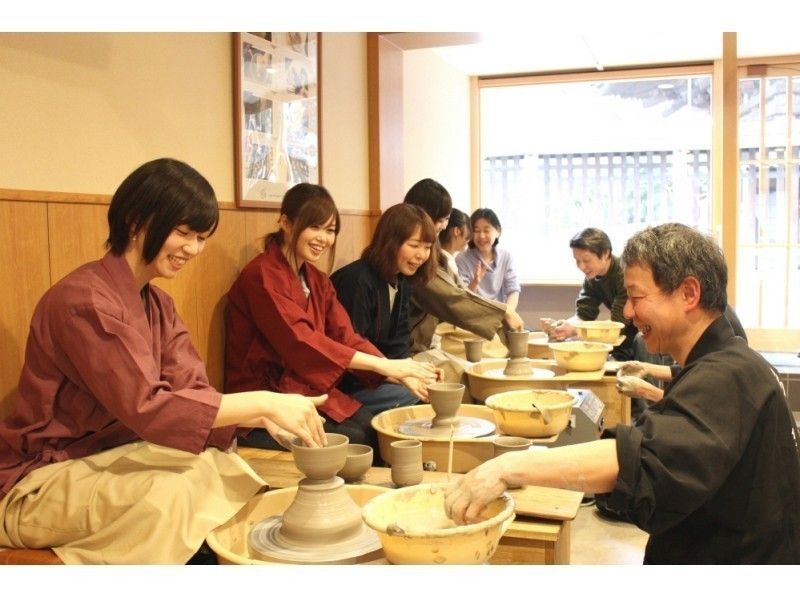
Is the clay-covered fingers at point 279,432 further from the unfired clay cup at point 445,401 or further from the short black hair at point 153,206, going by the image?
the unfired clay cup at point 445,401

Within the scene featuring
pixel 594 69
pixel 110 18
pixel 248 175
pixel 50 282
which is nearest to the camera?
pixel 110 18

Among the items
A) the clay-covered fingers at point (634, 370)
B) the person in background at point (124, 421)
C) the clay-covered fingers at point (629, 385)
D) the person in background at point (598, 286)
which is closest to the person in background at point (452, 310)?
the clay-covered fingers at point (634, 370)

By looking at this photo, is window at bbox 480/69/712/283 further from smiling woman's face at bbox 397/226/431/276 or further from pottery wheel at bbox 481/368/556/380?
smiling woman's face at bbox 397/226/431/276

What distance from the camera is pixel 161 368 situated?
2186 millimetres

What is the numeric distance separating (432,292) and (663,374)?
1261 millimetres

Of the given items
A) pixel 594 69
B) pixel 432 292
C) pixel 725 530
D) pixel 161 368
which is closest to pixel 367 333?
pixel 432 292

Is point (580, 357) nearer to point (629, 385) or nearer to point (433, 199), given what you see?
point (629, 385)

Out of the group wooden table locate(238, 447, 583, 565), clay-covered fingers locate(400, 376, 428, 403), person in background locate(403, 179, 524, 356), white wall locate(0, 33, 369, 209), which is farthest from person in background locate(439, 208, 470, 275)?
wooden table locate(238, 447, 583, 565)

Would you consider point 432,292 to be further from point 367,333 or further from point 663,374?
point 663,374

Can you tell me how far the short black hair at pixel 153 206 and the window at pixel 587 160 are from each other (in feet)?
19.6

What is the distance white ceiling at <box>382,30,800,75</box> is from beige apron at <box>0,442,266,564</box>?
4422 millimetres

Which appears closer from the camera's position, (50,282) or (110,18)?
(110,18)

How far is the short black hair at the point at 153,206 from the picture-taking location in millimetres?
1974

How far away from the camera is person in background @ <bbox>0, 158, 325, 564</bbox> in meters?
1.81
